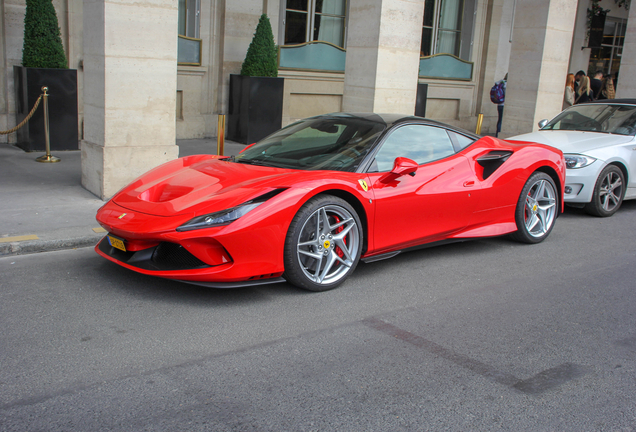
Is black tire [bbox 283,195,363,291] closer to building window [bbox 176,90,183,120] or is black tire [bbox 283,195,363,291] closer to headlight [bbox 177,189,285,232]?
headlight [bbox 177,189,285,232]

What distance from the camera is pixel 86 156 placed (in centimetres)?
792

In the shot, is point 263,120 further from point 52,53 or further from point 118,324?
point 118,324

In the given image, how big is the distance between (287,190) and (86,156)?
15.0 ft

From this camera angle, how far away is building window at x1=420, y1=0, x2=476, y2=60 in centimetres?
1728

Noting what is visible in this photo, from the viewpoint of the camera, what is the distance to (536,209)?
6.41 metres

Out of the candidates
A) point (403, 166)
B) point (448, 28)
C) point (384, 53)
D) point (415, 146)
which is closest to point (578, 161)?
point (415, 146)

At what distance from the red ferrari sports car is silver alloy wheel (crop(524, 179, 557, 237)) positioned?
0.05 ft

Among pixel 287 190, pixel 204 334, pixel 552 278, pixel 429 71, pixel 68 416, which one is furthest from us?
pixel 429 71

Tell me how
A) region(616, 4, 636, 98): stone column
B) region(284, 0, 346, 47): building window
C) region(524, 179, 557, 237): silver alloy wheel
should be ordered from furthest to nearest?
region(616, 4, 636, 98): stone column
region(284, 0, 346, 47): building window
region(524, 179, 557, 237): silver alloy wheel

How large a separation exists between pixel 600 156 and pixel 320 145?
4.44 meters

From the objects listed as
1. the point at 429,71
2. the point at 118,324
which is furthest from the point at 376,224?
the point at 429,71

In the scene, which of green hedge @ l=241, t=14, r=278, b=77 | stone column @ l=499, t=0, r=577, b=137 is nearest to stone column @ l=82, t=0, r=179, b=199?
green hedge @ l=241, t=14, r=278, b=77

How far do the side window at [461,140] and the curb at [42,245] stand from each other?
3592mm

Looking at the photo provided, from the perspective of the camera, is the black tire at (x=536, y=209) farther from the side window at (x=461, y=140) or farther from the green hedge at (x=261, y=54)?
the green hedge at (x=261, y=54)
